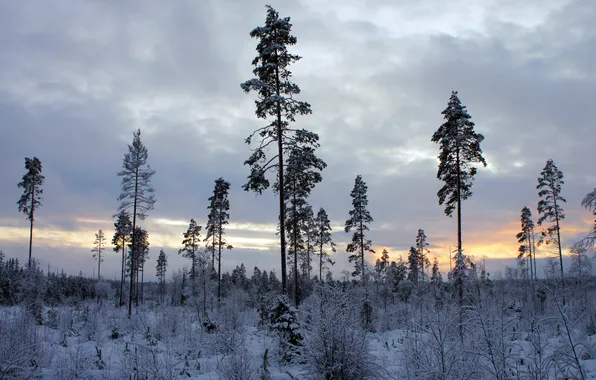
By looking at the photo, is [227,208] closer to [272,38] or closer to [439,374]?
[272,38]

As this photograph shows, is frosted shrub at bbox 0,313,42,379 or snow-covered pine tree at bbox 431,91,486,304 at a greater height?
snow-covered pine tree at bbox 431,91,486,304

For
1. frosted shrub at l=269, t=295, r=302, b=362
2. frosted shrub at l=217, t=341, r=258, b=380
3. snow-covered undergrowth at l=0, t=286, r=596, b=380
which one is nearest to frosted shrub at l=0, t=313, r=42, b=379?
snow-covered undergrowth at l=0, t=286, r=596, b=380

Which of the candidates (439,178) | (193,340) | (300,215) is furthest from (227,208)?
(193,340)

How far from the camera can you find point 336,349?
259 inches

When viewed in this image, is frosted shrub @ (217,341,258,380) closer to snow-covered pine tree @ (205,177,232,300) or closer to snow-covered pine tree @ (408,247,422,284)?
snow-covered pine tree @ (205,177,232,300)

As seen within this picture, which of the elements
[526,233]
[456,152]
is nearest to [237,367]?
[456,152]

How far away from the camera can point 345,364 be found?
642 cm

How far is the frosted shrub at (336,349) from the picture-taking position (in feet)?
21.1

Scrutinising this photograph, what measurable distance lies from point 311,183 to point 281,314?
24.9ft

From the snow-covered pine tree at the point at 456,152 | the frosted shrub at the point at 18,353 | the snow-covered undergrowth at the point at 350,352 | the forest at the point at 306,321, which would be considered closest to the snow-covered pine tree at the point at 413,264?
the forest at the point at 306,321

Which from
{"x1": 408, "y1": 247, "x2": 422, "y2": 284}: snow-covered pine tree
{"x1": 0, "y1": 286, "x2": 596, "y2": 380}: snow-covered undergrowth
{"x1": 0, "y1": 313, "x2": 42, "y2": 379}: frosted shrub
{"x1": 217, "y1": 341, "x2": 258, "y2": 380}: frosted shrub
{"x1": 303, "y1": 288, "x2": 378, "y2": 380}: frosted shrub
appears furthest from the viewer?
{"x1": 408, "y1": 247, "x2": 422, "y2": 284}: snow-covered pine tree

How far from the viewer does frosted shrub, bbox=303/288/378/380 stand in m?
6.44

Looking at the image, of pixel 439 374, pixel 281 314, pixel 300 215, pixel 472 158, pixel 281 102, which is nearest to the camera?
pixel 439 374

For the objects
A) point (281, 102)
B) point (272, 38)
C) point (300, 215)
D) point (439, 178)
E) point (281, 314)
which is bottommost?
point (281, 314)
